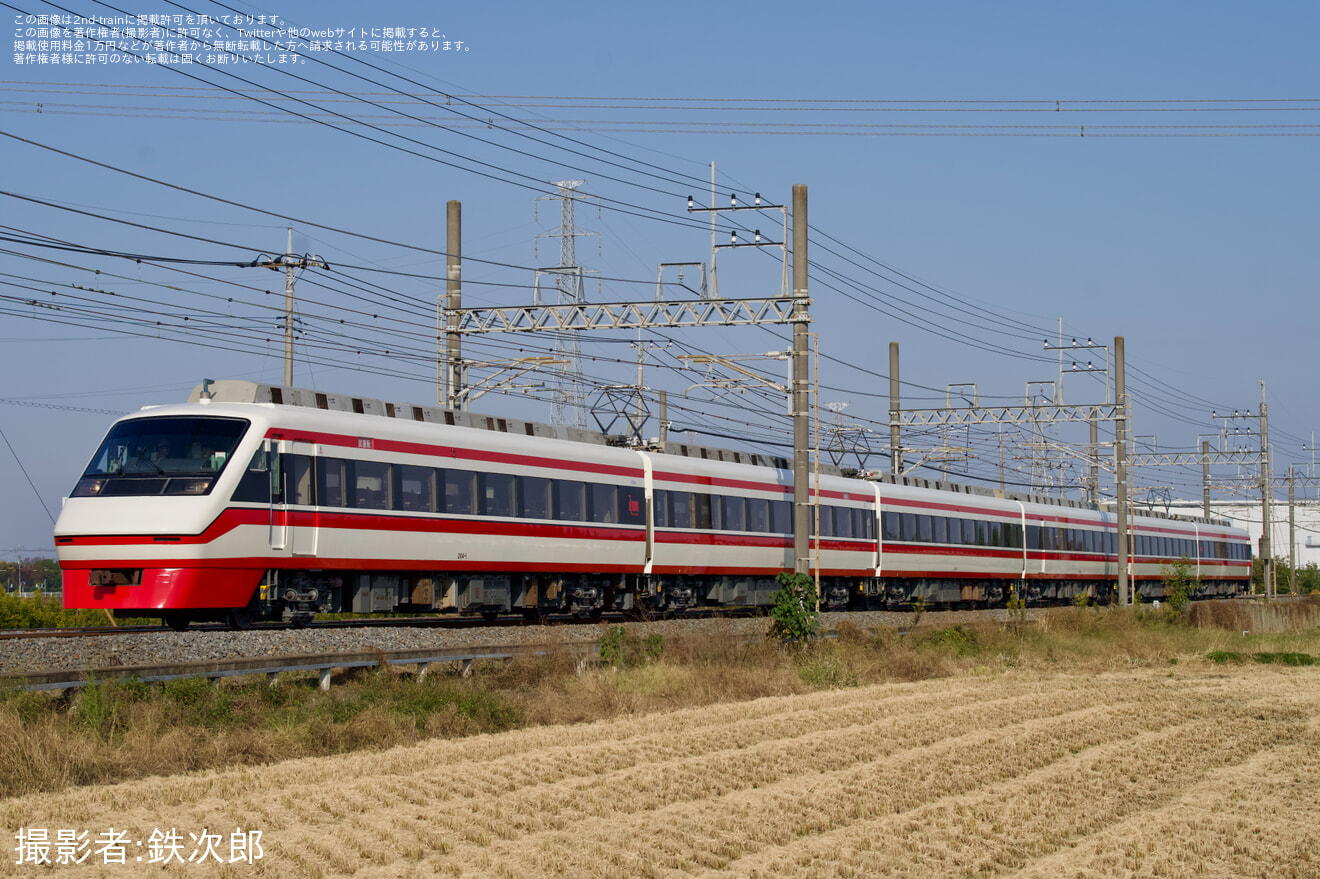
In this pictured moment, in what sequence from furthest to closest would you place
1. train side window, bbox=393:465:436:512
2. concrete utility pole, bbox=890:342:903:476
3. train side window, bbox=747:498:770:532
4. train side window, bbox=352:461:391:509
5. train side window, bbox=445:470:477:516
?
1. concrete utility pole, bbox=890:342:903:476
2. train side window, bbox=747:498:770:532
3. train side window, bbox=445:470:477:516
4. train side window, bbox=393:465:436:512
5. train side window, bbox=352:461:391:509

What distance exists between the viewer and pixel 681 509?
28.7m

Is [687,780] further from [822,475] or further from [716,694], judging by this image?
[822,475]

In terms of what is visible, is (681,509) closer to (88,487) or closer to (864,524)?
(864,524)

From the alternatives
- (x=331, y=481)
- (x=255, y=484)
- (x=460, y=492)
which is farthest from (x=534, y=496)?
(x=255, y=484)

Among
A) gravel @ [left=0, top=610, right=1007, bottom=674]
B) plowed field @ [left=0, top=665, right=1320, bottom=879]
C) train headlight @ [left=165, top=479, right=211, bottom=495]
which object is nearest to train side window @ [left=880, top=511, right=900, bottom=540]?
gravel @ [left=0, top=610, right=1007, bottom=674]

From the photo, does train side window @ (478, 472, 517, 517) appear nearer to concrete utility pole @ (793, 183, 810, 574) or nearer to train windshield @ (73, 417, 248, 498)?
concrete utility pole @ (793, 183, 810, 574)

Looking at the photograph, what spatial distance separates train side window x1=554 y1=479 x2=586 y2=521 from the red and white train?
40 millimetres

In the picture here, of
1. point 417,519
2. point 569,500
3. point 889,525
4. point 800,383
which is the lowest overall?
point 889,525

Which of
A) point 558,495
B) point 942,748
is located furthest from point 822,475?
point 942,748

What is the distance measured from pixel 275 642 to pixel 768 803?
8.67 meters

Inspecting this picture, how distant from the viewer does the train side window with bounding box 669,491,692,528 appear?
28.4 meters

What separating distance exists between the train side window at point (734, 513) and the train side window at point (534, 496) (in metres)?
6.38

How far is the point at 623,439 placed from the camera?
28.8 metres

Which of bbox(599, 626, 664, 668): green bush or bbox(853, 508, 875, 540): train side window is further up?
bbox(853, 508, 875, 540): train side window
